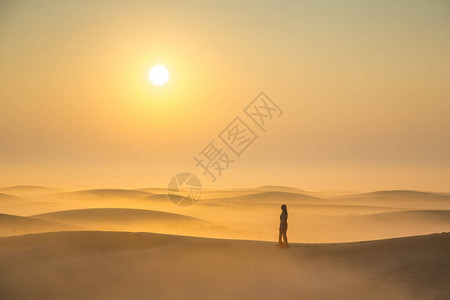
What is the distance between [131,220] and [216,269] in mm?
23739

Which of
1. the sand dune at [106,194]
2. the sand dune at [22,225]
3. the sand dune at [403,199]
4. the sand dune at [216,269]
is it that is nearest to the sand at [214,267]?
the sand dune at [216,269]

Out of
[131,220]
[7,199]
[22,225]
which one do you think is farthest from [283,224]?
[7,199]

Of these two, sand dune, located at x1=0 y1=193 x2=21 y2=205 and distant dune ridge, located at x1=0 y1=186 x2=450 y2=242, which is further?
sand dune, located at x1=0 y1=193 x2=21 y2=205

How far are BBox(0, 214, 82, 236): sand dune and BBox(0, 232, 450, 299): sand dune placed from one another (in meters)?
13.2

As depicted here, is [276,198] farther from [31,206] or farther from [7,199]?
[7,199]

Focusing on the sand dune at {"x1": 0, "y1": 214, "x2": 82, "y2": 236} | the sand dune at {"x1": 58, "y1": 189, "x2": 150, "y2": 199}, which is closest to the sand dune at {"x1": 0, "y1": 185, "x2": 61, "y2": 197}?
the sand dune at {"x1": 58, "y1": 189, "x2": 150, "y2": 199}

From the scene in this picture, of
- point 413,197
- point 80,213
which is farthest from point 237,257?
point 413,197

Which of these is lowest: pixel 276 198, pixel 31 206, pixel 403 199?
pixel 403 199

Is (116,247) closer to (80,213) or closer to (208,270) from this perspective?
(208,270)

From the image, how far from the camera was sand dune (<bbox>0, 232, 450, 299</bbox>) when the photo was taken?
463 inches

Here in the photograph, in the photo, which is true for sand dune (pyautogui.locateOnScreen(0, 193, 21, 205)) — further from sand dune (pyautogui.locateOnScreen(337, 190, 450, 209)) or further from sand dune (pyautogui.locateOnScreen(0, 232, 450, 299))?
sand dune (pyautogui.locateOnScreen(337, 190, 450, 209))

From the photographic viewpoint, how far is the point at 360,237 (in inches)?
1219

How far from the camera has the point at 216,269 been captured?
14.1 m

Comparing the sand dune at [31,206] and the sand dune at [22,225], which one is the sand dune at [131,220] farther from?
the sand dune at [31,206]
